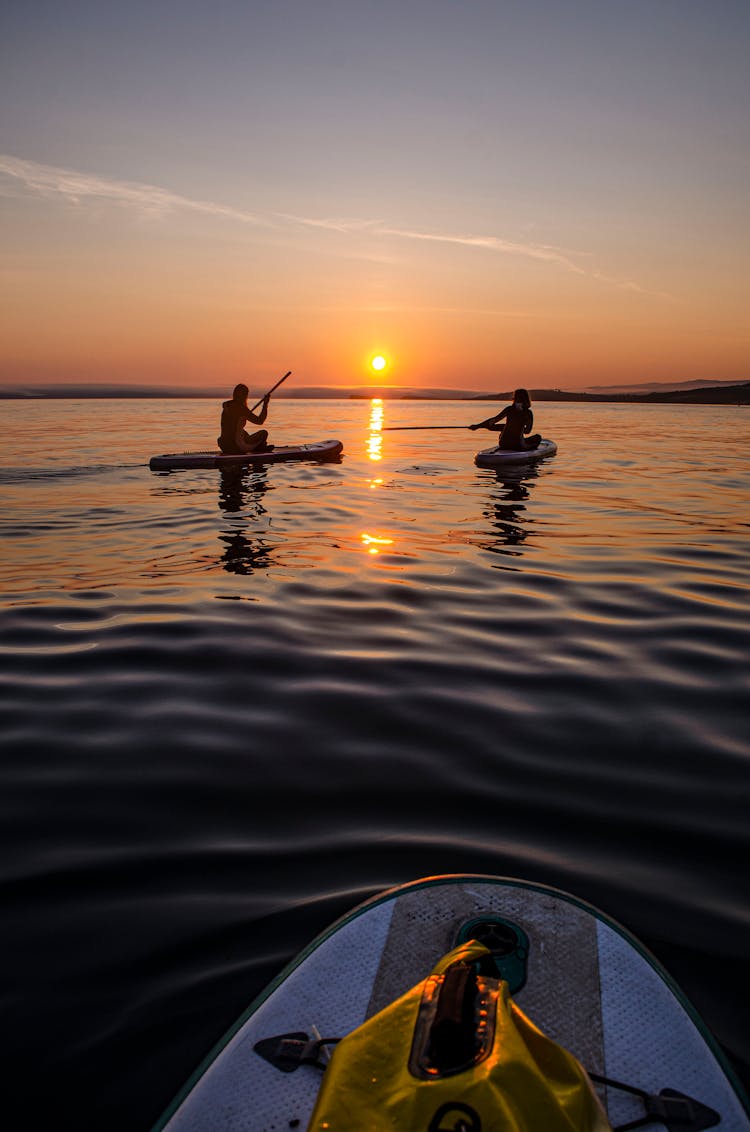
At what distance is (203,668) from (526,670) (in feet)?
8.12

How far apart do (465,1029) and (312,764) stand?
108 inches

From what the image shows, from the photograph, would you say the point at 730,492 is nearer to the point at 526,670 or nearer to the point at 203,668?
the point at 526,670

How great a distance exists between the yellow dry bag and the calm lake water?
1075 mm

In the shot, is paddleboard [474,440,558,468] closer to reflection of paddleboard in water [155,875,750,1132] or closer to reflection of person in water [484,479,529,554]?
reflection of person in water [484,479,529,554]

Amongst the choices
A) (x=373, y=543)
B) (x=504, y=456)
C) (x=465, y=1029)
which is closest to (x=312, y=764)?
(x=465, y=1029)

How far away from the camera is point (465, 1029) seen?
4.53 ft

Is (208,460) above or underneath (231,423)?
underneath

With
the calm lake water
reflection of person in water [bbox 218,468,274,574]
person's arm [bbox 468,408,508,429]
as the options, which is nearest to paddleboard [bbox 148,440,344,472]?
reflection of person in water [bbox 218,468,274,574]

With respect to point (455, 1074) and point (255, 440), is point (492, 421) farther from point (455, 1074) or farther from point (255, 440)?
point (455, 1074)

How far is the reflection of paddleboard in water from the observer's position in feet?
4.45

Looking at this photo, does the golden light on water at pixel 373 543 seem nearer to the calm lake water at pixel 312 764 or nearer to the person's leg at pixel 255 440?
the calm lake water at pixel 312 764

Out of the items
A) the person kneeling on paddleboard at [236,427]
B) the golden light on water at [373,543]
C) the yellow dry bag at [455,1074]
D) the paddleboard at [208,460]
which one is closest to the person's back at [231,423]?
the person kneeling on paddleboard at [236,427]

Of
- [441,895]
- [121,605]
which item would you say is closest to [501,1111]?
[441,895]

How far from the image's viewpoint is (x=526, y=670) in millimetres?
5426
